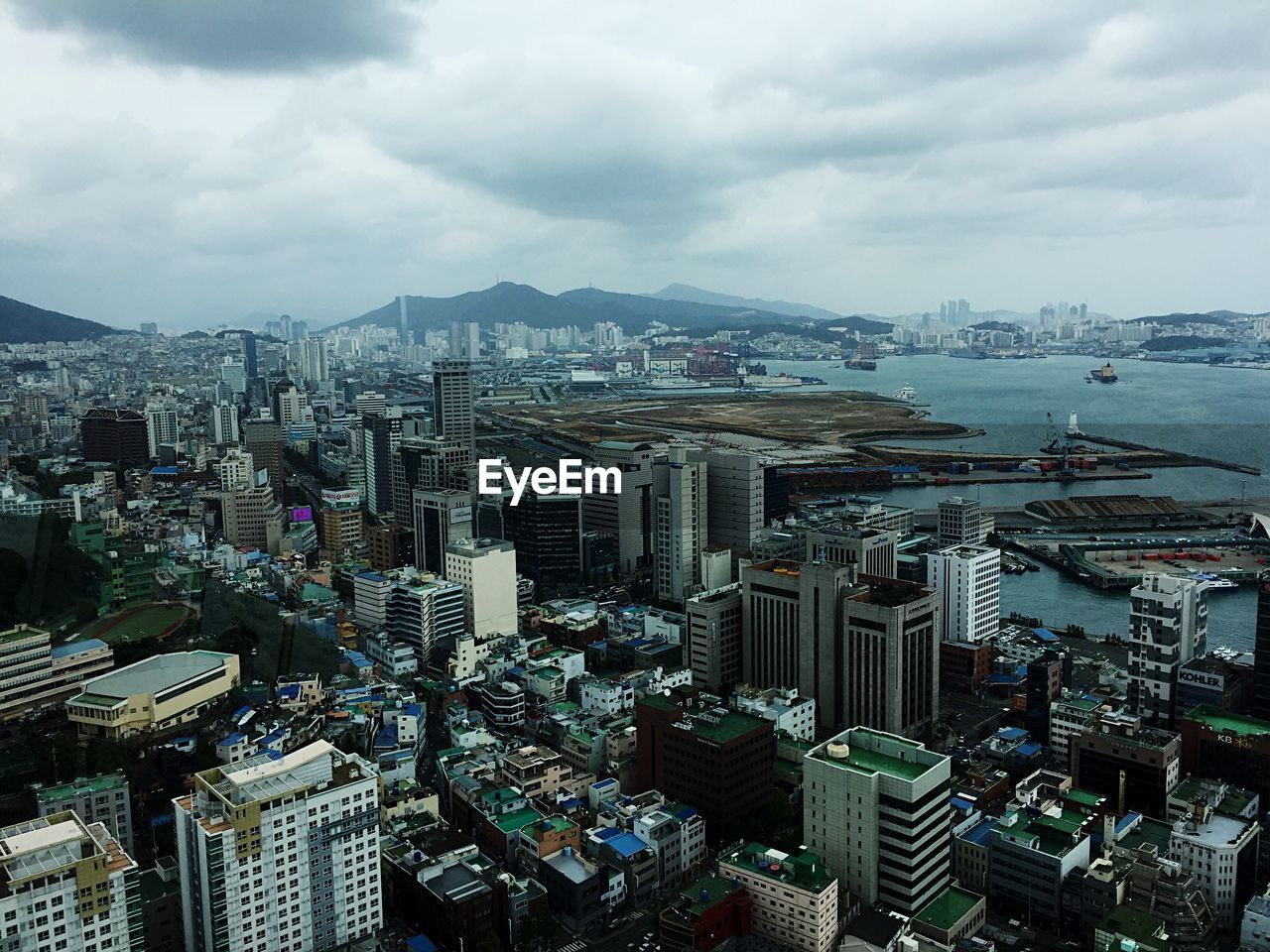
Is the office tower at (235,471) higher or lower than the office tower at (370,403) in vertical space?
lower

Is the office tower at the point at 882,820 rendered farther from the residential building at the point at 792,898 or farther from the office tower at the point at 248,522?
the office tower at the point at 248,522

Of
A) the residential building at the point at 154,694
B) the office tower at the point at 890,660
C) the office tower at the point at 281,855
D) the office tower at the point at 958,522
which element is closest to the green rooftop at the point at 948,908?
the office tower at the point at 890,660

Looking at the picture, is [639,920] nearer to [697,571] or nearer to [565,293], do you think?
[697,571]

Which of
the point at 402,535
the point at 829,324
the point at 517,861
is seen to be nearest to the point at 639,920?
the point at 517,861

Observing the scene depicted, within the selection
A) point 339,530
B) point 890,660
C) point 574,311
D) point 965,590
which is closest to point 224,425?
point 339,530

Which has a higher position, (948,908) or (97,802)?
(97,802)

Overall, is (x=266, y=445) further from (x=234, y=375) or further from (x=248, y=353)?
(x=248, y=353)
